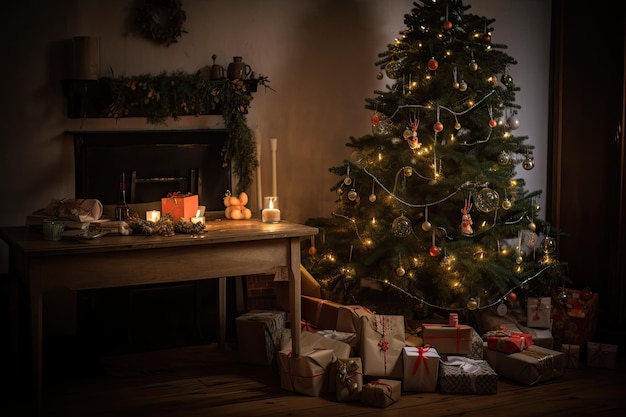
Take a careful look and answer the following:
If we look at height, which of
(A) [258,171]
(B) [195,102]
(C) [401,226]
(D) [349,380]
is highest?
(B) [195,102]

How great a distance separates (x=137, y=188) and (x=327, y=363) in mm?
1771

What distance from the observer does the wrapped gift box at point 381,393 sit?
3.82m

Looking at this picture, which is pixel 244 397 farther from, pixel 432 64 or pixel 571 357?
pixel 432 64

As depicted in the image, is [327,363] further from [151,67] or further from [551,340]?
[151,67]

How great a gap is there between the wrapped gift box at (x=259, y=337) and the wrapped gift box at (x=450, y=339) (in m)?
0.88

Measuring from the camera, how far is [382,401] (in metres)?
3.82

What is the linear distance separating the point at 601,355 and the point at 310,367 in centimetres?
179

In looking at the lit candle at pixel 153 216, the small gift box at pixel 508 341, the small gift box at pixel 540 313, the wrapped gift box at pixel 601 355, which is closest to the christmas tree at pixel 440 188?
the small gift box at pixel 540 313

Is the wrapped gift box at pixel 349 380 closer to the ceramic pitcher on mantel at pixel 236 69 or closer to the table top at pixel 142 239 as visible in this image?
the table top at pixel 142 239

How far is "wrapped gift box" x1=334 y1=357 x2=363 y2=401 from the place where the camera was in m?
3.89

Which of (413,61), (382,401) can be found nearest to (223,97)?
(413,61)

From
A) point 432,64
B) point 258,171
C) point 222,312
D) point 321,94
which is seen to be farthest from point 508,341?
point 321,94

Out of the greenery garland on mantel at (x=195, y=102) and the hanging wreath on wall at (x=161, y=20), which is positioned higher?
the hanging wreath on wall at (x=161, y=20)

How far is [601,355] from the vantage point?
4.51m
